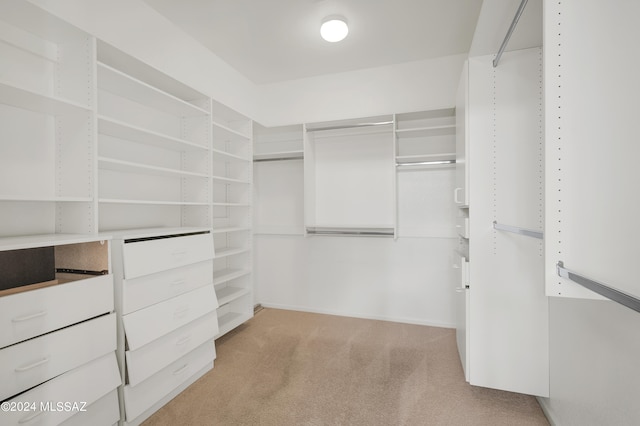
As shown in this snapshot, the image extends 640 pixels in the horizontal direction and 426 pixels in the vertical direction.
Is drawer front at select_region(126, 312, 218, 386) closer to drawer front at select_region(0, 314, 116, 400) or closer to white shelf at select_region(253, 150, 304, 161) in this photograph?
drawer front at select_region(0, 314, 116, 400)

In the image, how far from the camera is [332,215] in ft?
11.2

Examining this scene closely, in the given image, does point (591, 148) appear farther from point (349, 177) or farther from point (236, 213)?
point (236, 213)

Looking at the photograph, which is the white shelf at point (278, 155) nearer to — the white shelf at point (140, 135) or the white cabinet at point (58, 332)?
the white shelf at point (140, 135)

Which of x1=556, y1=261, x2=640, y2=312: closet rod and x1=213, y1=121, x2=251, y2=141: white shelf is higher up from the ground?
x1=213, y1=121, x2=251, y2=141: white shelf

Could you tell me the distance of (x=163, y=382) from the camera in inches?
73.6

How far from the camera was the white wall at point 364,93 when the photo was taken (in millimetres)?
2965

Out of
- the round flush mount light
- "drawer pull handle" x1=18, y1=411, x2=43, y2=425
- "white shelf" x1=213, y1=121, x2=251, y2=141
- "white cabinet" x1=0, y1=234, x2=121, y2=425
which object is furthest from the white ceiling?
"drawer pull handle" x1=18, y1=411, x2=43, y2=425

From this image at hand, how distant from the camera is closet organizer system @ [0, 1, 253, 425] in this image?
4.41ft

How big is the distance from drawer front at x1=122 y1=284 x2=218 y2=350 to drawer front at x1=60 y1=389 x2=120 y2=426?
27cm

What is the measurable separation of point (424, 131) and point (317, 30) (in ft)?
4.40

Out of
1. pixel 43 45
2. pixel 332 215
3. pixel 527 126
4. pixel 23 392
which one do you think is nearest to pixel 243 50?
pixel 43 45

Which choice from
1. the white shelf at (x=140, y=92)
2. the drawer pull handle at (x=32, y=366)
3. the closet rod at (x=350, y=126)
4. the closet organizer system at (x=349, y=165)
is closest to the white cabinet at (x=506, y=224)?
the closet organizer system at (x=349, y=165)

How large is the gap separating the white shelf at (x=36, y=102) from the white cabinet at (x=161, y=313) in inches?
28.8

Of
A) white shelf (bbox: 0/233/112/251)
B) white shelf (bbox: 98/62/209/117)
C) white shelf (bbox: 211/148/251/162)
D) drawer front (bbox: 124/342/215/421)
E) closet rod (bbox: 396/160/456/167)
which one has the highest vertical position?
white shelf (bbox: 98/62/209/117)
